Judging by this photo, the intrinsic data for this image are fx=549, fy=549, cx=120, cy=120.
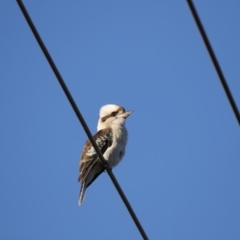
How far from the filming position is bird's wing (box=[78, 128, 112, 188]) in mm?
8922

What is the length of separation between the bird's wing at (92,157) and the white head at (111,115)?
0.48m

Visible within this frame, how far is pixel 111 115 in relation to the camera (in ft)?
32.9

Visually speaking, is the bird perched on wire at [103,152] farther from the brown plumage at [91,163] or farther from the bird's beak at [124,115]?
the bird's beak at [124,115]

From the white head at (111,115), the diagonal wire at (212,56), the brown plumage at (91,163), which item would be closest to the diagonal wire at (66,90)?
the diagonal wire at (212,56)

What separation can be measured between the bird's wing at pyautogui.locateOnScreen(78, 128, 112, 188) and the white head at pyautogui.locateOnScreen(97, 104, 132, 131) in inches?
19.0

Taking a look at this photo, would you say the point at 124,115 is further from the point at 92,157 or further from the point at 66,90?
the point at 66,90

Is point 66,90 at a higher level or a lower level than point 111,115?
higher

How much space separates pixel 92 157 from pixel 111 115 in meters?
1.31

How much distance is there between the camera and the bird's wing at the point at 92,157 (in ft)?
29.3

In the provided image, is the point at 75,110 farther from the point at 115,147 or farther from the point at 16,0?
the point at 115,147

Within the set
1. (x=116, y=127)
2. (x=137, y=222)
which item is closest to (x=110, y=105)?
(x=116, y=127)

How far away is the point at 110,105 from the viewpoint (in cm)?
1027

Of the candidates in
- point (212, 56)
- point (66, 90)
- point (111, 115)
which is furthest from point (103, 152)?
point (212, 56)

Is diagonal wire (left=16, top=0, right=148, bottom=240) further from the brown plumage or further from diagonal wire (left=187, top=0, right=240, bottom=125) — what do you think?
the brown plumage
